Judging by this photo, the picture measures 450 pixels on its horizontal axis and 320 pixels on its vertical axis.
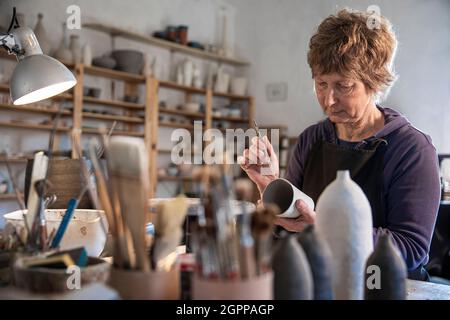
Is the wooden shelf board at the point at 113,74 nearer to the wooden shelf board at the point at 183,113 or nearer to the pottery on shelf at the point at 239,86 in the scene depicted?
the wooden shelf board at the point at 183,113

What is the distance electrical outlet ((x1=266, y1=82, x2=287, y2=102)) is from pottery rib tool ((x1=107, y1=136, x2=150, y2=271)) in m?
5.70

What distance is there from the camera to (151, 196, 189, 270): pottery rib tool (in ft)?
2.18

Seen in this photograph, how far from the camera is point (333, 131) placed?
1.82 metres

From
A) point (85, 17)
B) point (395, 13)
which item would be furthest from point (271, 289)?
point (395, 13)

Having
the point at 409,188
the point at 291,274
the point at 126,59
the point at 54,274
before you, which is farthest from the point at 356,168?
the point at 126,59

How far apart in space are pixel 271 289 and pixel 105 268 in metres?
0.29

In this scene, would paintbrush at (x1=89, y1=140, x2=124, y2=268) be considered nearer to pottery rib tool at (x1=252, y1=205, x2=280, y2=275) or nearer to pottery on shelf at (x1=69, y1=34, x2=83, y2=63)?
pottery rib tool at (x1=252, y1=205, x2=280, y2=275)

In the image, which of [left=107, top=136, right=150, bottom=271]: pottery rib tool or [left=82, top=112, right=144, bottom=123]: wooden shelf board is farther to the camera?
[left=82, top=112, right=144, bottom=123]: wooden shelf board

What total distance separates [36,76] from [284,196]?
82cm

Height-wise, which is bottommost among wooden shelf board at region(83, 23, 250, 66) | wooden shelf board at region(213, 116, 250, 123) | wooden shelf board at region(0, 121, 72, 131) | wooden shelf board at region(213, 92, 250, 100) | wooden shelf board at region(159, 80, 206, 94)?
wooden shelf board at region(0, 121, 72, 131)

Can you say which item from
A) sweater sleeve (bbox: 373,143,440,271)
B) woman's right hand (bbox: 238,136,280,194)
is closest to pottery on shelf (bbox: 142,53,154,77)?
woman's right hand (bbox: 238,136,280,194)

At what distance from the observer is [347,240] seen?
2.42ft
